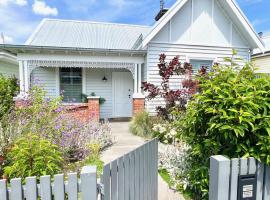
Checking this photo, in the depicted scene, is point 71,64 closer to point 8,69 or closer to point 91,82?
point 91,82

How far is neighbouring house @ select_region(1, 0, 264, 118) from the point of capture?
9.12 metres

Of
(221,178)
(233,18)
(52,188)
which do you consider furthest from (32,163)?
(233,18)

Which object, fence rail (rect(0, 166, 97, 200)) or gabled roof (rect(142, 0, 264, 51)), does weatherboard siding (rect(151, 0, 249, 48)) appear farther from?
fence rail (rect(0, 166, 97, 200))

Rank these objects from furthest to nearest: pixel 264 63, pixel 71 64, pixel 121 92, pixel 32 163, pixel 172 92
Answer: pixel 264 63
pixel 121 92
pixel 71 64
pixel 172 92
pixel 32 163

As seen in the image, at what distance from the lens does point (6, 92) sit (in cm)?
980

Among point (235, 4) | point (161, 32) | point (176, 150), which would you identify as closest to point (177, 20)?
point (161, 32)

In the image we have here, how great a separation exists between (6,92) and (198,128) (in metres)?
9.93

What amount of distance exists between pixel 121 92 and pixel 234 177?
9.98m

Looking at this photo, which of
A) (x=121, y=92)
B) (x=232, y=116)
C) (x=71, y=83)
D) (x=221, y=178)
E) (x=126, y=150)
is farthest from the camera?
(x=121, y=92)

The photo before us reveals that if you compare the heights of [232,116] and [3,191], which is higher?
[232,116]

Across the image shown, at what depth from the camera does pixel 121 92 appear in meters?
11.7

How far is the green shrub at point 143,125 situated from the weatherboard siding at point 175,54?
2200 millimetres

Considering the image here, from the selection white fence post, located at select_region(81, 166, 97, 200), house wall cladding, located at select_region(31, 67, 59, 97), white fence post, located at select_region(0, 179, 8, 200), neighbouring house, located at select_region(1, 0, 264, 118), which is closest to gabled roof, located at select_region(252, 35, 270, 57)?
neighbouring house, located at select_region(1, 0, 264, 118)

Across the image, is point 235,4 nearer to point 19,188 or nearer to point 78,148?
point 78,148
